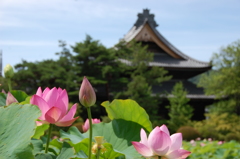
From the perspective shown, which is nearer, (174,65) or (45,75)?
(45,75)

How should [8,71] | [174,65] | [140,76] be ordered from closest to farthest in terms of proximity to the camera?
[8,71] < [140,76] < [174,65]

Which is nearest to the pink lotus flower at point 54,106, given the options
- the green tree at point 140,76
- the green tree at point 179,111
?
the green tree at point 140,76

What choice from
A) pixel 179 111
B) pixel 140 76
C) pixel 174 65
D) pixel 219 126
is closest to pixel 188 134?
pixel 179 111

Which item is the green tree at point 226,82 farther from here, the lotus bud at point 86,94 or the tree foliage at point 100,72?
the lotus bud at point 86,94

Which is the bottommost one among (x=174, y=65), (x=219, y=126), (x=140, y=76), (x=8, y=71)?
(x=219, y=126)

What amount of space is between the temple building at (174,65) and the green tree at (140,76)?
832 millimetres

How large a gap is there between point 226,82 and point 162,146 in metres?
10.9

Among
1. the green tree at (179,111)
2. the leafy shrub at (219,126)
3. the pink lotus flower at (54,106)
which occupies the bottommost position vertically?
the leafy shrub at (219,126)

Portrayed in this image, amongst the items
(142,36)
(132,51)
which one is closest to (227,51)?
(142,36)

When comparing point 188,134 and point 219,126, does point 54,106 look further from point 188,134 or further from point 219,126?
point 219,126

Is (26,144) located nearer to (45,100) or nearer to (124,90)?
(45,100)

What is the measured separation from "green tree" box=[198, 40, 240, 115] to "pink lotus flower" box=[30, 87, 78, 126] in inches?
385

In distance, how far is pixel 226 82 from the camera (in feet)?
34.9

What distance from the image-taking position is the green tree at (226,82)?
9.89 metres
